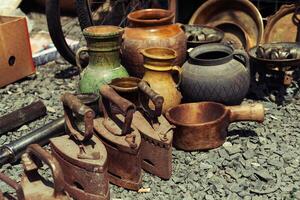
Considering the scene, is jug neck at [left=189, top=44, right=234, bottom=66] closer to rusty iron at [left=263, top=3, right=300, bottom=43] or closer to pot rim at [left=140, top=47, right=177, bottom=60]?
pot rim at [left=140, top=47, right=177, bottom=60]

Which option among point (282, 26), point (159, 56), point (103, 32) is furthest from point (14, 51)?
point (282, 26)

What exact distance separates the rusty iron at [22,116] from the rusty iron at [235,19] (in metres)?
2.03

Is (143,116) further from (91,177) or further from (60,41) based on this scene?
(60,41)

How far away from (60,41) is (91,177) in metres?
2.18

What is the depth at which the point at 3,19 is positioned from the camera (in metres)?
4.96

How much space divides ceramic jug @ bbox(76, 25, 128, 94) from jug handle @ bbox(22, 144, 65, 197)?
1.11 meters

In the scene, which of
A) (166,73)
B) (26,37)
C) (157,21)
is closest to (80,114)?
(166,73)

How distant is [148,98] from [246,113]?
776 mm

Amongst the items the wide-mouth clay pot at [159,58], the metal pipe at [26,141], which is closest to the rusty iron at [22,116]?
the metal pipe at [26,141]

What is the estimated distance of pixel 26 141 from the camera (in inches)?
133

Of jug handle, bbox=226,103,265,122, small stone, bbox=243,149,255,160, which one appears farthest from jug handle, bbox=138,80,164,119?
small stone, bbox=243,149,255,160

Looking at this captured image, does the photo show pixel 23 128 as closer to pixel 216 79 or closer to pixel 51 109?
pixel 51 109

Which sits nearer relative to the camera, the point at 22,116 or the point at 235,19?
the point at 22,116

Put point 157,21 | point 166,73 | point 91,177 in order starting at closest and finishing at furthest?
point 91,177
point 166,73
point 157,21
